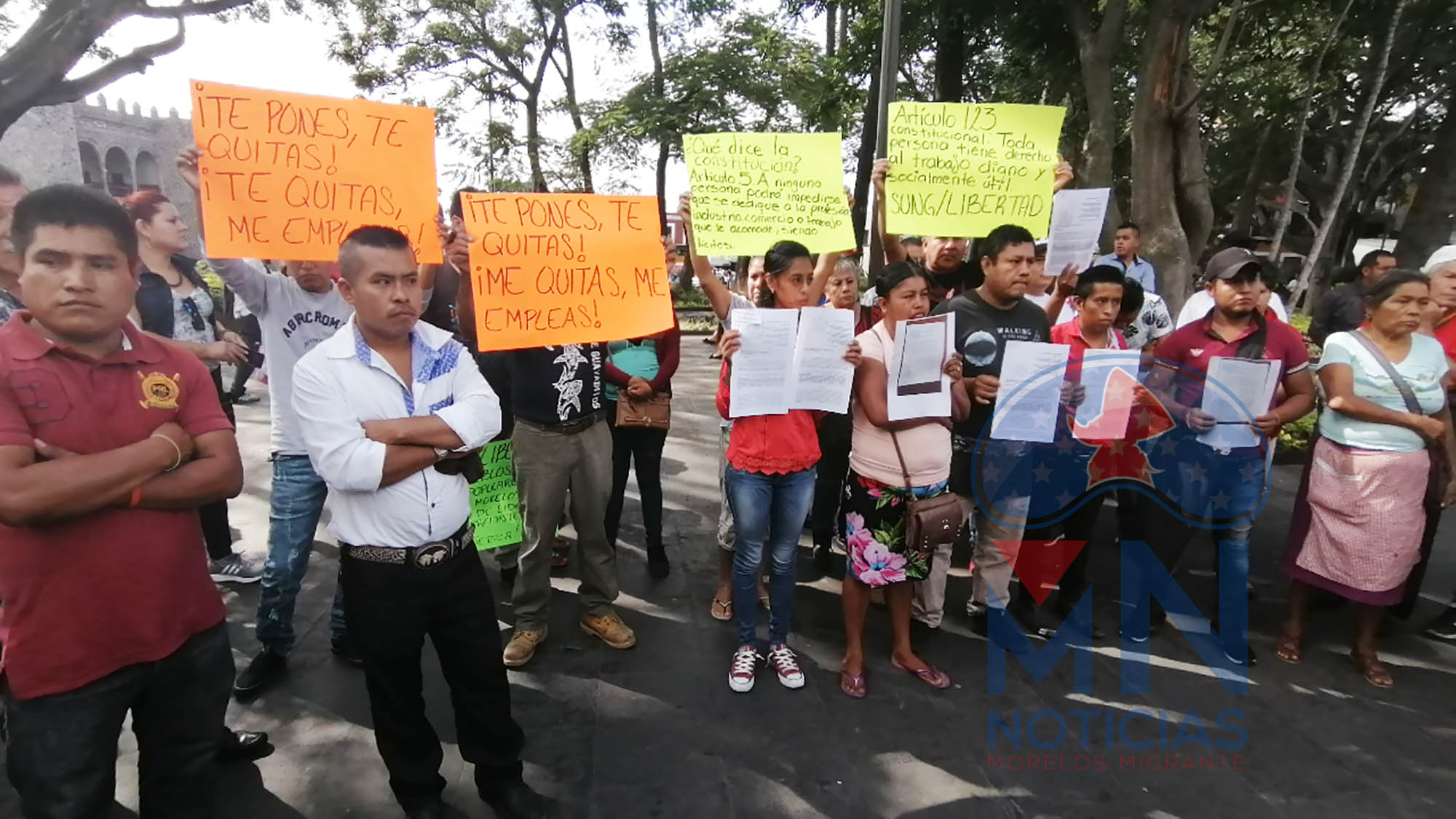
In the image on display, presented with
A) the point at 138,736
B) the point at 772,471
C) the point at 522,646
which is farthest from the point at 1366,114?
the point at 138,736

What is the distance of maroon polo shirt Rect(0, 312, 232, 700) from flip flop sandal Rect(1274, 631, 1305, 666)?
4.65 metres

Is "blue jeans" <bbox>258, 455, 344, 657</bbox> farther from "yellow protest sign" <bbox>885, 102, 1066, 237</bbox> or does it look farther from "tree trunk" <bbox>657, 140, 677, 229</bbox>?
"tree trunk" <bbox>657, 140, 677, 229</bbox>

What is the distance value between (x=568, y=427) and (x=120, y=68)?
1302 centimetres

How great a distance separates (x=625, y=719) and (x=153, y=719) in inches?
64.4

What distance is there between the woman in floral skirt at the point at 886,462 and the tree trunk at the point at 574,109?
15729mm

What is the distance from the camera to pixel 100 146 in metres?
40.5

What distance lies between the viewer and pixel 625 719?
10.0 ft

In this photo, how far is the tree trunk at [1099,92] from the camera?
7520mm

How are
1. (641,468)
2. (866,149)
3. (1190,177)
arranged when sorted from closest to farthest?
1. (641,468)
2. (1190,177)
3. (866,149)

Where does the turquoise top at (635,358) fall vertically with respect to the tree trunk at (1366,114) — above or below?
below

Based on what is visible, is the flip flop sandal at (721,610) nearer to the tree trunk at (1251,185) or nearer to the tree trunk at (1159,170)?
the tree trunk at (1159,170)

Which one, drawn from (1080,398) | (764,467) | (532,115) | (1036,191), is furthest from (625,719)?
A: (532,115)

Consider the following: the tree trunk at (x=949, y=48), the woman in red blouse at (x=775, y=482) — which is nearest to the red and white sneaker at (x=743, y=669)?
the woman in red blouse at (x=775, y=482)

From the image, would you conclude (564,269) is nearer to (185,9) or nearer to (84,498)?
(84,498)
